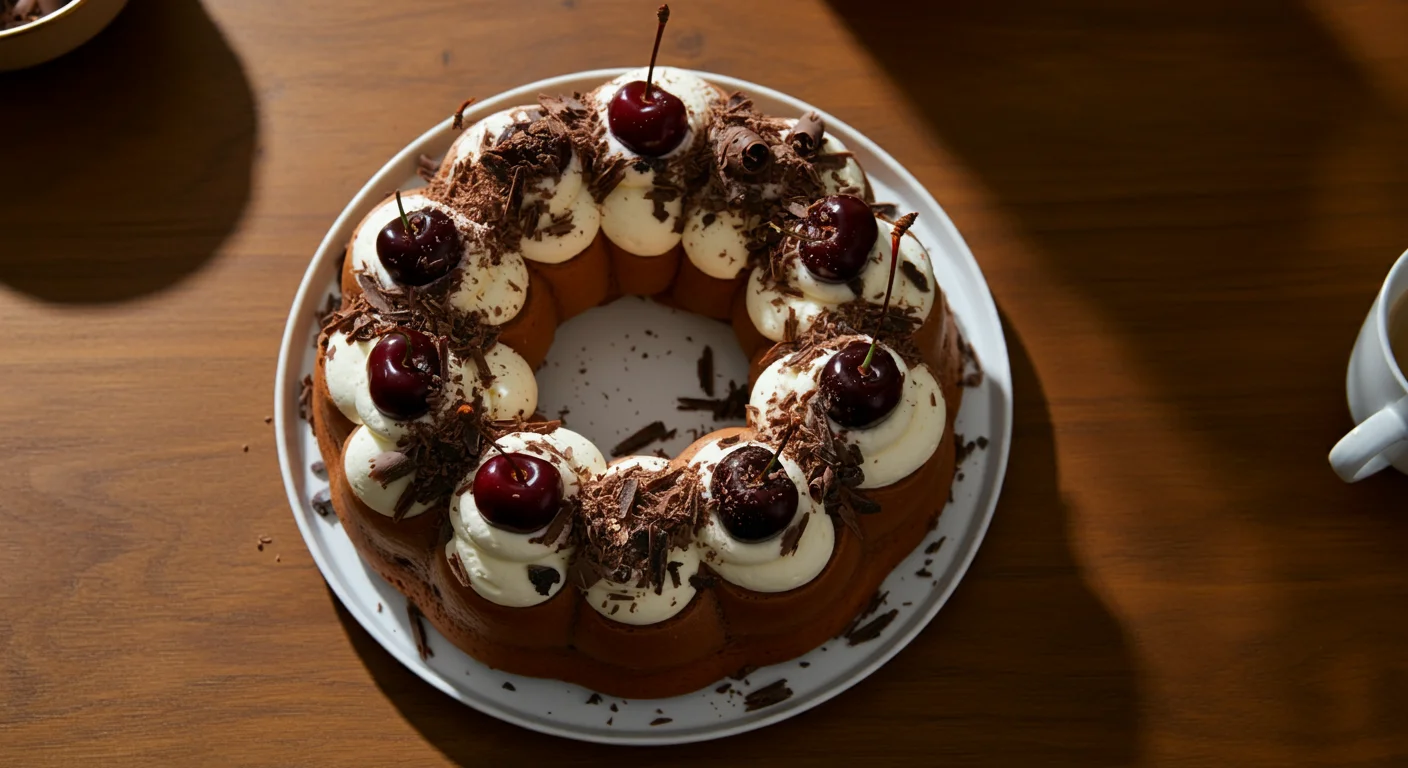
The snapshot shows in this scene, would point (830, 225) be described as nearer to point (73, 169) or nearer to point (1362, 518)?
point (1362, 518)

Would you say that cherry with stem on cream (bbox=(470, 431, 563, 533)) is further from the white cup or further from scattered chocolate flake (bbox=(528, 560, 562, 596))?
the white cup

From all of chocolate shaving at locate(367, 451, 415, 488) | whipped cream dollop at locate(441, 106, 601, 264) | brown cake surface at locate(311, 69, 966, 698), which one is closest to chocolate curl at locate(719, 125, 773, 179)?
brown cake surface at locate(311, 69, 966, 698)

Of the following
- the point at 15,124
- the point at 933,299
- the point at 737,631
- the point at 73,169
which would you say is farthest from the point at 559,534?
the point at 15,124

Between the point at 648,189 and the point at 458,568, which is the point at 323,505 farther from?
the point at 648,189

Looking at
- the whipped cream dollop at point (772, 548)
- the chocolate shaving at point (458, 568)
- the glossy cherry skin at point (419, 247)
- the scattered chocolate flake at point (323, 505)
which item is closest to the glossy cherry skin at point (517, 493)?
the chocolate shaving at point (458, 568)

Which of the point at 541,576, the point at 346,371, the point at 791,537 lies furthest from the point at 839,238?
the point at 346,371

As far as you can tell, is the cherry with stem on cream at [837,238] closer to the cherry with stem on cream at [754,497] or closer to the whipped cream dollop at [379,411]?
the cherry with stem on cream at [754,497]
